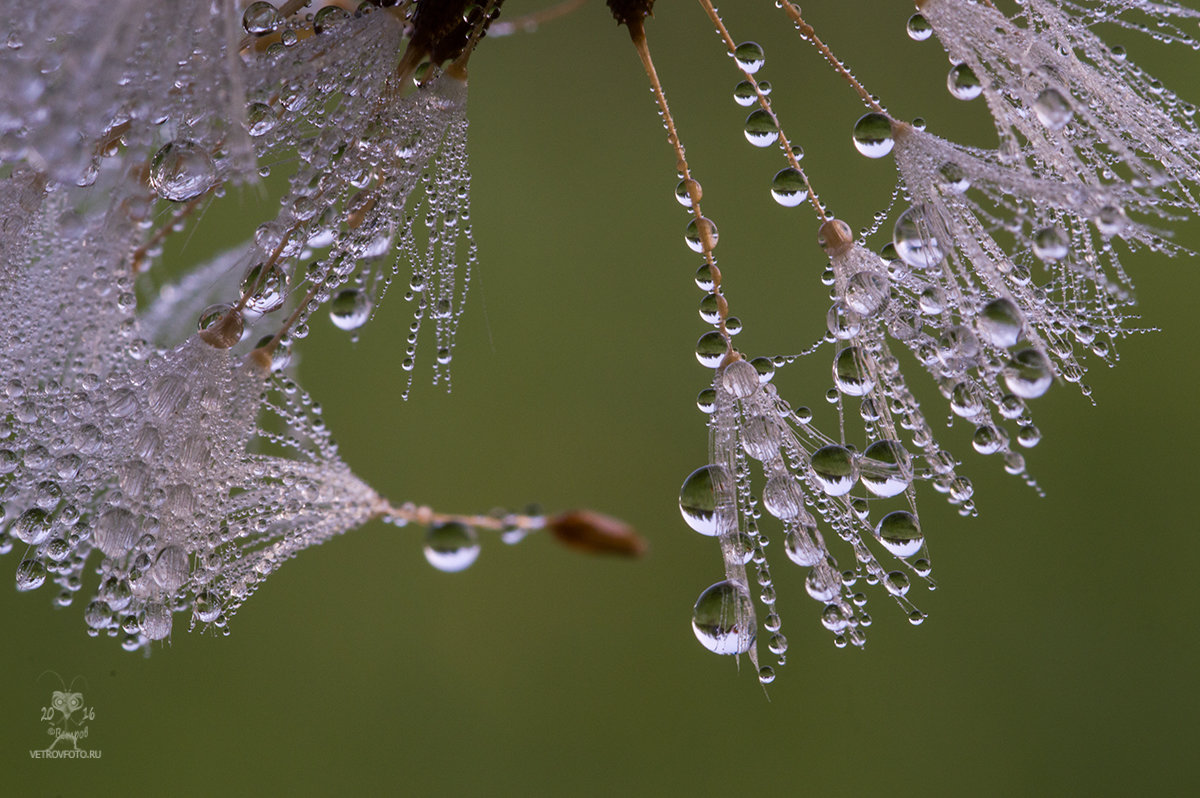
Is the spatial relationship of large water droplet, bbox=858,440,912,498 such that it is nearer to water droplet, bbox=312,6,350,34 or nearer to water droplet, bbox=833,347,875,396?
water droplet, bbox=833,347,875,396

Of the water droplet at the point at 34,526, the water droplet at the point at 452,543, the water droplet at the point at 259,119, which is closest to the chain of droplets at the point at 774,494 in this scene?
the water droplet at the point at 452,543

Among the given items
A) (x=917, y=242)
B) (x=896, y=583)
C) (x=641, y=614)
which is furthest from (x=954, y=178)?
(x=641, y=614)

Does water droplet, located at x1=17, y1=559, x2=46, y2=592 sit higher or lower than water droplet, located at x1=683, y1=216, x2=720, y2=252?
lower

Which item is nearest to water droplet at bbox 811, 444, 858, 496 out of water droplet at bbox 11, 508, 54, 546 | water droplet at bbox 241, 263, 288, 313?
water droplet at bbox 241, 263, 288, 313

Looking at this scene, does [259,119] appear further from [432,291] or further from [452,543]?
[452,543]

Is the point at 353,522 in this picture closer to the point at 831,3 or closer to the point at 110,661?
the point at 110,661
